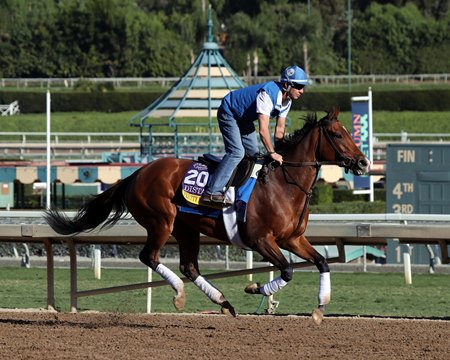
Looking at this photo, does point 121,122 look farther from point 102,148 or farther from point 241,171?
point 241,171

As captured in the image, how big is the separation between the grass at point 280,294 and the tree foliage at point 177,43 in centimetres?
3861

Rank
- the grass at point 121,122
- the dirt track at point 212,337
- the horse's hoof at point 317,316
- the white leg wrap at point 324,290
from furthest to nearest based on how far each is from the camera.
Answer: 1. the grass at point 121,122
2. the white leg wrap at point 324,290
3. the horse's hoof at point 317,316
4. the dirt track at point 212,337

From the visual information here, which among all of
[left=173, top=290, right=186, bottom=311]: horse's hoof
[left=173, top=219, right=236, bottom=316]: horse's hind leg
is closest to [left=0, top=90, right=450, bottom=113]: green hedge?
[left=173, top=219, right=236, bottom=316]: horse's hind leg

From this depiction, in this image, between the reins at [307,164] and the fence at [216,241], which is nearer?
the reins at [307,164]

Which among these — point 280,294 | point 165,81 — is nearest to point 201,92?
point 280,294

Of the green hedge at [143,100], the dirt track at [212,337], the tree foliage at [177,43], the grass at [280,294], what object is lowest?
the grass at [280,294]

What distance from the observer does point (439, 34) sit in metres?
55.4

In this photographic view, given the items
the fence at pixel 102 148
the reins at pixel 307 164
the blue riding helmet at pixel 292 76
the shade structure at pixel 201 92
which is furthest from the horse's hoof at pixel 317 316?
the fence at pixel 102 148

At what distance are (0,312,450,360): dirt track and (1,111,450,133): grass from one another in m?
31.5

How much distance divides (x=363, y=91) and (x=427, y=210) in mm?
32069

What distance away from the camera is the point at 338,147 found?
7848mm

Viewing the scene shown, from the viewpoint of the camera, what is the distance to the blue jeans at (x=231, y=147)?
25.5 ft

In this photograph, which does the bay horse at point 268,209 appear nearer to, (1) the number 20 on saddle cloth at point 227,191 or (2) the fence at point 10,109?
(1) the number 20 on saddle cloth at point 227,191

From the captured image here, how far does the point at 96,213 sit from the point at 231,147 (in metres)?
1.22
